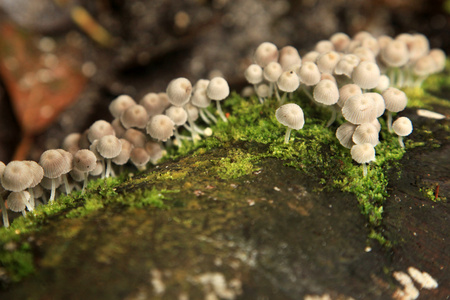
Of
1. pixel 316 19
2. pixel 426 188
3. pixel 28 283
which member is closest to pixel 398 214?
pixel 426 188

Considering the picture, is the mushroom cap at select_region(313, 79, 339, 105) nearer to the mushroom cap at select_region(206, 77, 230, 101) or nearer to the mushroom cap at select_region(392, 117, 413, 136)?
the mushroom cap at select_region(392, 117, 413, 136)

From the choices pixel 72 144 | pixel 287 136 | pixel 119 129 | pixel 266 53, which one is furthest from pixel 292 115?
pixel 72 144

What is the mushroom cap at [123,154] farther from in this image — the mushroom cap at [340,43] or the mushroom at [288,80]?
the mushroom cap at [340,43]

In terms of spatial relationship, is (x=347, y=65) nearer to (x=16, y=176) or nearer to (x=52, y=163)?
(x=52, y=163)

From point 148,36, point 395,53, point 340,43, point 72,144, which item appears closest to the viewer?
point 72,144

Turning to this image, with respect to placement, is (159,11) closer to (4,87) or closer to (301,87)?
(4,87)

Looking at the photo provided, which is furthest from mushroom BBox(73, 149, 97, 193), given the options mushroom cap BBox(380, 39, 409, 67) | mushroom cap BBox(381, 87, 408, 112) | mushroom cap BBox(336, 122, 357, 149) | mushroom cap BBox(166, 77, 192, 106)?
mushroom cap BBox(380, 39, 409, 67)
